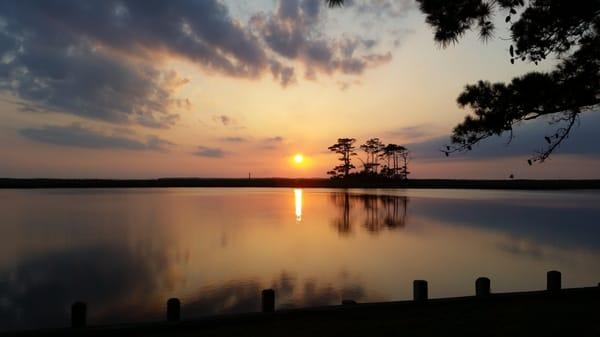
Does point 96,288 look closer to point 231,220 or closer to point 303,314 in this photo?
point 303,314

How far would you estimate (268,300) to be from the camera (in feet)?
24.6

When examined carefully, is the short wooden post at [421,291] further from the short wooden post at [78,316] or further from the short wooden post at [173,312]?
the short wooden post at [78,316]

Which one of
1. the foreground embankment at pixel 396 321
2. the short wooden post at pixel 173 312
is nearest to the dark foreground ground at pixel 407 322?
the foreground embankment at pixel 396 321

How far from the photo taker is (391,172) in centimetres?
10806

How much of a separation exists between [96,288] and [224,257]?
628cm

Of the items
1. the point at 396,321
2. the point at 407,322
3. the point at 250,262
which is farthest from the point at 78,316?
the point at 250,262

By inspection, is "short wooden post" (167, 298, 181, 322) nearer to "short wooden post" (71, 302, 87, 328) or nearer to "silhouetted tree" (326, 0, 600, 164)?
"short wooden post" (71, 302, 87, 328)

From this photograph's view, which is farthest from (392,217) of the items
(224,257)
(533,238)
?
(224,257)

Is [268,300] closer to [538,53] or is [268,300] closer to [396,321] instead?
[396,321]

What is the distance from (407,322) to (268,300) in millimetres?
2388

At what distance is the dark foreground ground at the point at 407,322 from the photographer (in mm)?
5879

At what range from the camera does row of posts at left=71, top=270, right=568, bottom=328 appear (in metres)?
6.49

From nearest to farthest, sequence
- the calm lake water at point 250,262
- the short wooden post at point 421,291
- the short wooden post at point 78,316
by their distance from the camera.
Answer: the short wooden post at point 78,316, the short wooden post at point 421,291, the calm lake water at point 250,262

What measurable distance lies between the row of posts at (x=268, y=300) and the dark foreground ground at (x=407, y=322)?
33cm
